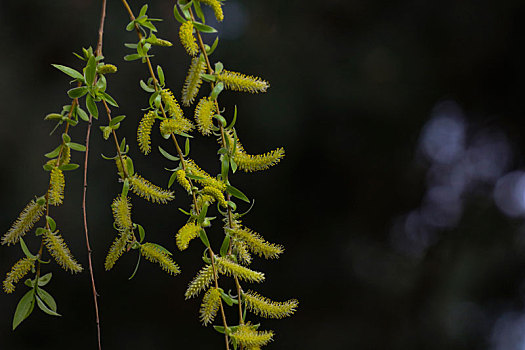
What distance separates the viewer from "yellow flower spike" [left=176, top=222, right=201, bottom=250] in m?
0.28

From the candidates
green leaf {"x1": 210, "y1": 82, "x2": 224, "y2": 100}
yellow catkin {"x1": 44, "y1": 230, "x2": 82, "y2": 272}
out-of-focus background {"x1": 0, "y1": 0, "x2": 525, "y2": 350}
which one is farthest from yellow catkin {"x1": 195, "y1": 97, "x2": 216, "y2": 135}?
out-of-focus background {"x1": 0, "y1": 0, "x2": 525, "y2": 350}

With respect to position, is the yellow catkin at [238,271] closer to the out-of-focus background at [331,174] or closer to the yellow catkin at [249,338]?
the yellow catkin at [249,338]

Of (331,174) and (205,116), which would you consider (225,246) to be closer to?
(205,116)

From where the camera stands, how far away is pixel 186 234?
290 millimetres

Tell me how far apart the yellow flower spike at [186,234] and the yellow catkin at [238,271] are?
2 cm

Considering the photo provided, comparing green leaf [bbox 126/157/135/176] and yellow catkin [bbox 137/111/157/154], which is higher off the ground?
yellow catkin [bbox 137/111/157/154]

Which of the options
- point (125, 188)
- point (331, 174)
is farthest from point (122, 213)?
point (331, 174)

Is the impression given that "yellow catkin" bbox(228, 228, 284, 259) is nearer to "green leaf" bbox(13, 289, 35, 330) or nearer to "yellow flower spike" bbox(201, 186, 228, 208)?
"yellow flower spike" bbox(201, 186, 228, 208)

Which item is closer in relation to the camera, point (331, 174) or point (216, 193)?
point (216, 193)

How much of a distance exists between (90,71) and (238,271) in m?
0.14

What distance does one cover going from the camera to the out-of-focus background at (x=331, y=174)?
84cm

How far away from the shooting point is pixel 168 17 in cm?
84

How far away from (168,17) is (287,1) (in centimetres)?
18

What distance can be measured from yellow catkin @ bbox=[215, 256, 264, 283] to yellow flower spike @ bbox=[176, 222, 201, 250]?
0.02 meters
